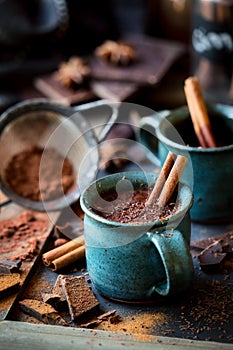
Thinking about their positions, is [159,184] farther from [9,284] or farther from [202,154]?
[9,284]

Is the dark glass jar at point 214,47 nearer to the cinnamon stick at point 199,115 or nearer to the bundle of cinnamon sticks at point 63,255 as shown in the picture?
the cinnamon stick at point 199,115

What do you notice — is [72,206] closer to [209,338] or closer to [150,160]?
[150,160]

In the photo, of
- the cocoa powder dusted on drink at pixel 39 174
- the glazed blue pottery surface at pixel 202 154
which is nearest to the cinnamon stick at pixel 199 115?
the glazed blue pottery surface at pixel 202 154

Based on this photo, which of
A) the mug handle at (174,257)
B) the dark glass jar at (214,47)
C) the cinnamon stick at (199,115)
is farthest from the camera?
the dark glass jar at (214,47)

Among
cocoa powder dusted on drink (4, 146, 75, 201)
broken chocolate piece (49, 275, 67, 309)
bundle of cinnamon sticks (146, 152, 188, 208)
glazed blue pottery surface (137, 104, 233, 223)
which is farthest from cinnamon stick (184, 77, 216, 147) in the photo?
broken chocolate piece (49, 275, 67, 309)

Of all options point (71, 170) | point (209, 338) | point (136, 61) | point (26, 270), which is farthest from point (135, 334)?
point (136, 61)

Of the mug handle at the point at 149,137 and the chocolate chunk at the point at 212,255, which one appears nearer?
the chocolate chunk at the point at 212,255

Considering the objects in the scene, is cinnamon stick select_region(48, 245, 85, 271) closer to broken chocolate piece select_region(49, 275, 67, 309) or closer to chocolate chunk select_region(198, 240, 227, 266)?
broken chocolate piece select_region(49, 275, 67, 309)
